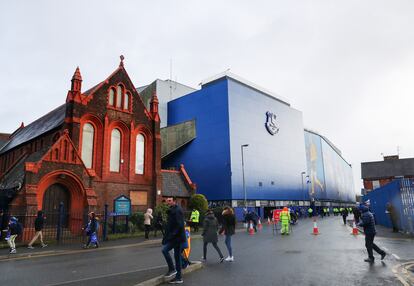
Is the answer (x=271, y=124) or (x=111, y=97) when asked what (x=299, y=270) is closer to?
(x=111, y=97)

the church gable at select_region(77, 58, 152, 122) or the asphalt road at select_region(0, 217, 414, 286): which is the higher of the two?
the church gable at select_region(77, 58, 152, 122)

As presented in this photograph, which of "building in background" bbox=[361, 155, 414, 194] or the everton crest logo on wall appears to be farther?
"building in background" bbox=[361, 155, 414, 194]

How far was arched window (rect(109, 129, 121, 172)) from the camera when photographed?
2695 centimetres

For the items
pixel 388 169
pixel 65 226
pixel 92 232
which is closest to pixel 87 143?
pixel 65 226

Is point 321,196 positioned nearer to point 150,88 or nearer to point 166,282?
point 150,88

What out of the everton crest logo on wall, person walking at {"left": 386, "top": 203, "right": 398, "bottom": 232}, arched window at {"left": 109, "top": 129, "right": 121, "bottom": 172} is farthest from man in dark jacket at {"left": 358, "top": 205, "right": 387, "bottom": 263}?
the everton crest logo on wall

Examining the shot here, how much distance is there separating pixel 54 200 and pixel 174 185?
13.4 metres

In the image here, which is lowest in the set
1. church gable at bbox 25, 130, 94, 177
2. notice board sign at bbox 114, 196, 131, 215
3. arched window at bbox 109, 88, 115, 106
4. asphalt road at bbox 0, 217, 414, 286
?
asphalt road at bbox 0, 217, 414, 286

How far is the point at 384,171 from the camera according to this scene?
7844 cm

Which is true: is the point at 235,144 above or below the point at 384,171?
above

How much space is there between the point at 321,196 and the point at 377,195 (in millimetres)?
49360

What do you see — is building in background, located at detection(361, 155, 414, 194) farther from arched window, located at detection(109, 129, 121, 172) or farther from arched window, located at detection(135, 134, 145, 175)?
arched window, located at detection(109, 129, 121, 172)

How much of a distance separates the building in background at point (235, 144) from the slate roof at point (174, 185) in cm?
846

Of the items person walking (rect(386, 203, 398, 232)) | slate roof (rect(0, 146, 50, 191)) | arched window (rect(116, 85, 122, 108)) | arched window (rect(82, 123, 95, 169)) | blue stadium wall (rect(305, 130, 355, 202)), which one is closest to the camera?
person walking (rect(386, 203, 398, 232))
